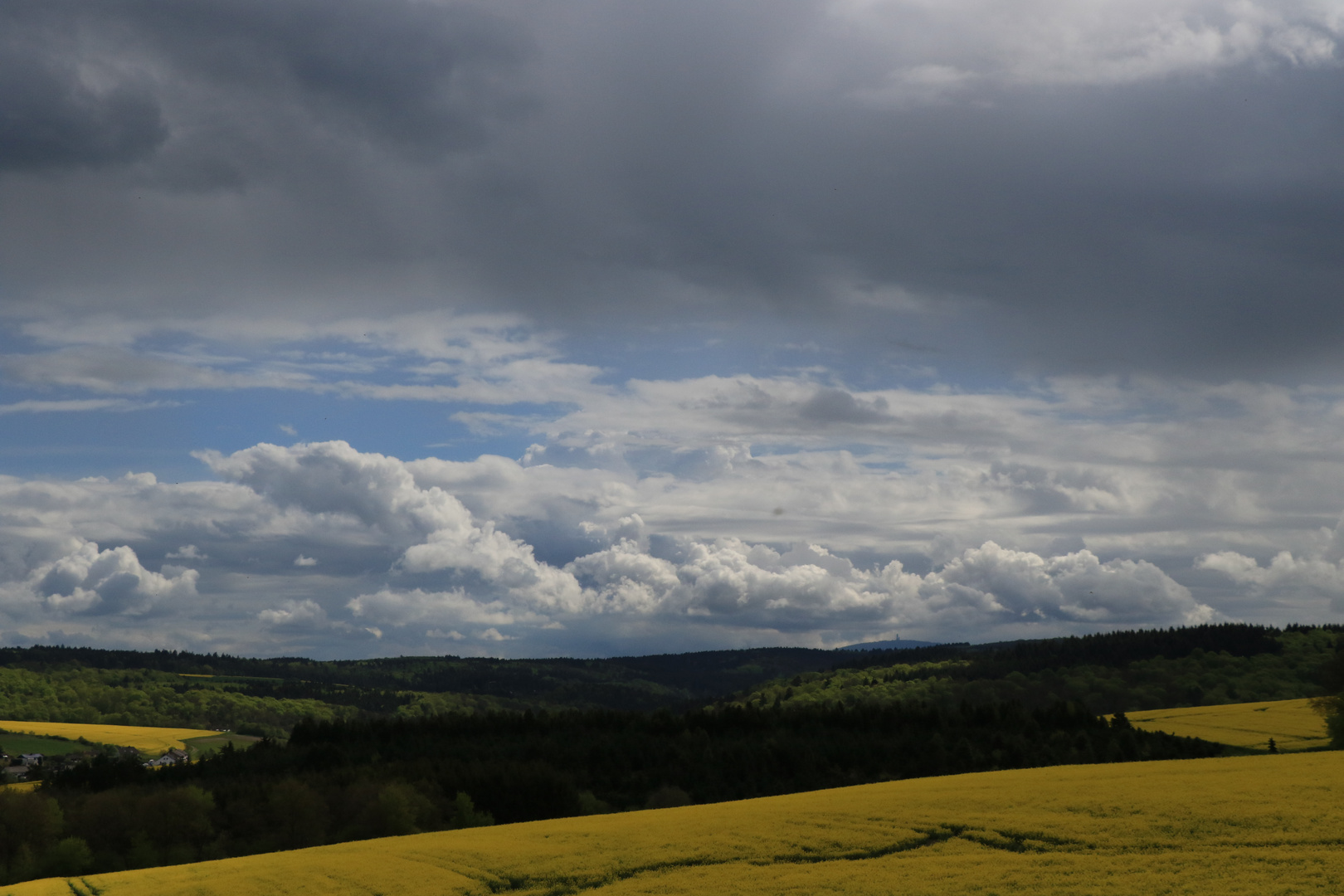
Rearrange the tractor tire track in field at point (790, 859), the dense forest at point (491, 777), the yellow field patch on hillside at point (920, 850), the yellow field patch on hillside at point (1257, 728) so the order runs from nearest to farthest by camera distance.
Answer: the yellow field patch on hillside at point (920, 850)
the tractor tire track in field at point (790, 859)
the dense forest at point (491, 777)
the yellow field patch on hillside at point (1257, 728)

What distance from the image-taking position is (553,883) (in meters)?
46.4

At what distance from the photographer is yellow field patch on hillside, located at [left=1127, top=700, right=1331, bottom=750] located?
489 feet

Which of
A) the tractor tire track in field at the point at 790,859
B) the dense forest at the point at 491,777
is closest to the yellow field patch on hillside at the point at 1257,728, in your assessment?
the dense forest at the point at 491,777

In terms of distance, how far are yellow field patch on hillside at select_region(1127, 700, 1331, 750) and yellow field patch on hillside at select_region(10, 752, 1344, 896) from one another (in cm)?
9946

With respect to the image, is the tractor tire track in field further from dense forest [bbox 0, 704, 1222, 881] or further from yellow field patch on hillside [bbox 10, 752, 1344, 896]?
dense forest [bbox 0, 704, 1222, 881]

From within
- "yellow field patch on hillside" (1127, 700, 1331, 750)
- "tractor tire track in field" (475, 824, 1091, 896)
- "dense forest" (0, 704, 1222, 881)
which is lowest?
"dense forest" (0, 704, 1222, 881)

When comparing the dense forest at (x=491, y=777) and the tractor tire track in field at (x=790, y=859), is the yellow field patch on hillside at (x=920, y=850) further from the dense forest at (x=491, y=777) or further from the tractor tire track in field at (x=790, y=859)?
the dense forest at (x=491, y=777)

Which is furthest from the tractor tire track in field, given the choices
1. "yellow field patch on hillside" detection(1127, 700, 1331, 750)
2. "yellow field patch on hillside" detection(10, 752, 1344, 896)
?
"yellow field patch on hillside" detection(1127, 700, 1331, 750)

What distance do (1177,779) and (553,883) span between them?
107ft

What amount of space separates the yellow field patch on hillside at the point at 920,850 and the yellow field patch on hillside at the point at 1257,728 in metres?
99.5

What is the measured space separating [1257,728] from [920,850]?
6058 inches

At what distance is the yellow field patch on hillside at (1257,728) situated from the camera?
149 meters

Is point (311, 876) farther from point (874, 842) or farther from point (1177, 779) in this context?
point (1177, 779)

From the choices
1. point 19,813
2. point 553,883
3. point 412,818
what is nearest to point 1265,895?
point 553,883
